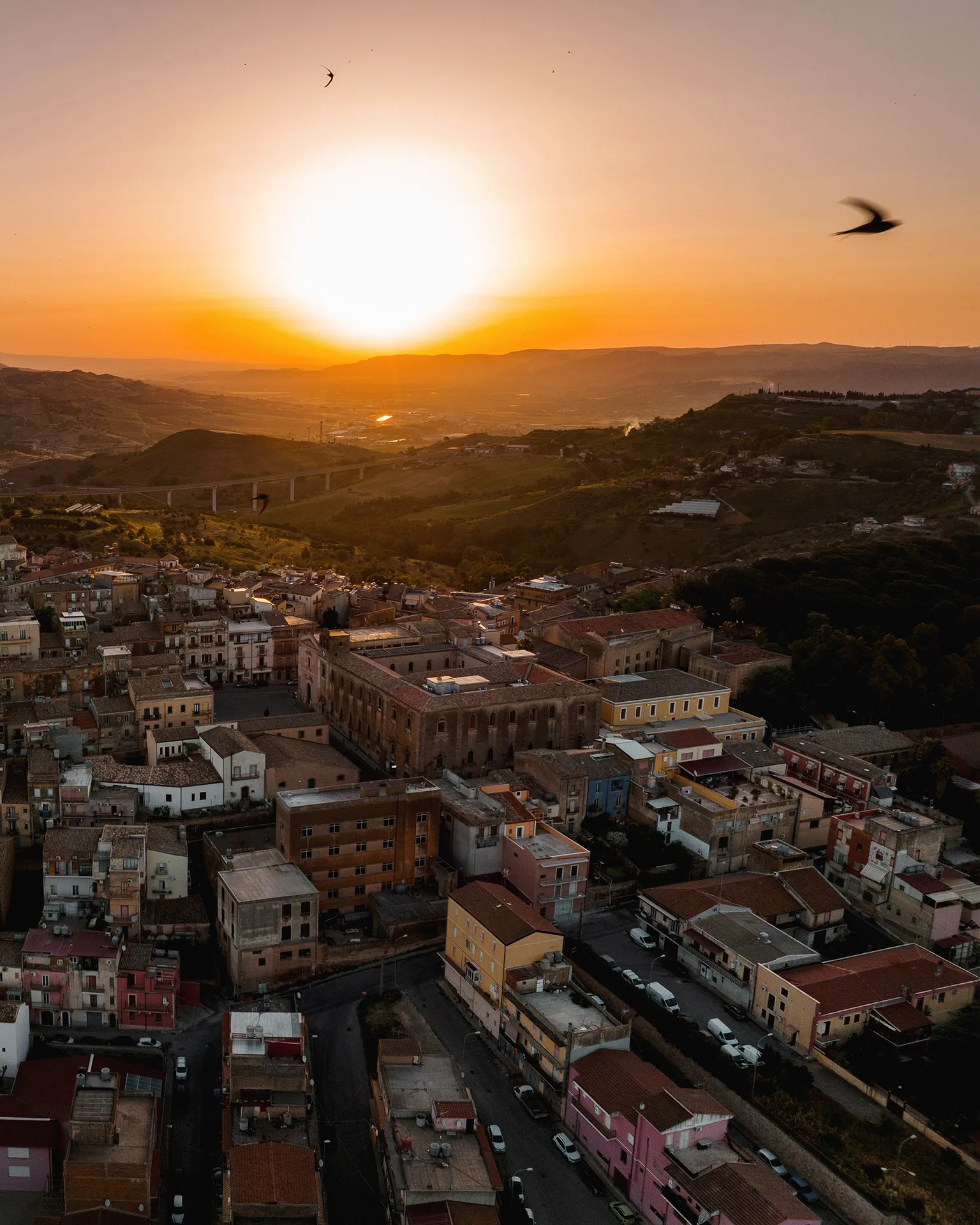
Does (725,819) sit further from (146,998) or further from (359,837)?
(146,998)

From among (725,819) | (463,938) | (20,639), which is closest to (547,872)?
(463,938)

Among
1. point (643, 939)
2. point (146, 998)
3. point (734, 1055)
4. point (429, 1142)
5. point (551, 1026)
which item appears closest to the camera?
point (429, 1142)

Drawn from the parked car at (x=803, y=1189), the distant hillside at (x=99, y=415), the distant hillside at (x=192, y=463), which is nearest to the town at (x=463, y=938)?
the parked car at (x=803, y=1189)

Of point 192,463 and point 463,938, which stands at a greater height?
point 192,463

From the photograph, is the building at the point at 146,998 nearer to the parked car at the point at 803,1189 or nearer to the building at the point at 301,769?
the building at the point at 301,769

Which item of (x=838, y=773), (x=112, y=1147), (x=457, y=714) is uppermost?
(x=457, y=714)

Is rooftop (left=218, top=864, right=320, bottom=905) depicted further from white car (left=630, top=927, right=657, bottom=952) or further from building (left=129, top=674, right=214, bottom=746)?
building (left=129, top=674, right=214, bottom=746)

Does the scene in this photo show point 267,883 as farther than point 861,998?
Yes

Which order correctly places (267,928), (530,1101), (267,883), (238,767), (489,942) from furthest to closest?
(238,767)
(267,883)
(267,928)
(489,942)
(530,1101)
